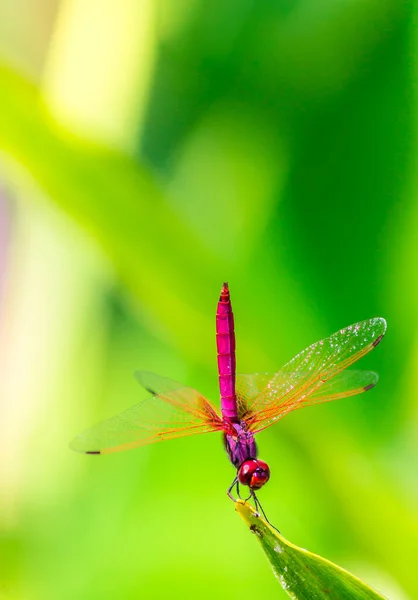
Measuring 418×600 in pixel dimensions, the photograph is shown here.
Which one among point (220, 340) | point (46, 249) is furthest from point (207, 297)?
point (46, 249)

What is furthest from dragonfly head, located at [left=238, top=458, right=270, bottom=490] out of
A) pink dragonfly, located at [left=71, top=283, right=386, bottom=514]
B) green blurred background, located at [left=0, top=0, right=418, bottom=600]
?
green blurred background, located at [left=0, top=0, right=418, bottom=600]

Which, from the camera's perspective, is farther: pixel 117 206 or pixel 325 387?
pixel 117 206

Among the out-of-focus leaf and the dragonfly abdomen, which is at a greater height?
the out-of-focus leaf

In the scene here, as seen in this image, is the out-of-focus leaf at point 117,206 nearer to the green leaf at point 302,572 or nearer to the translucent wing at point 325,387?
the translucent wing at point 325,387

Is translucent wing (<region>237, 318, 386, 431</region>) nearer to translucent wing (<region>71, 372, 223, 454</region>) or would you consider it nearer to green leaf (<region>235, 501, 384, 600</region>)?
translucent wing (<region>71, 372, 223, 454</region>)

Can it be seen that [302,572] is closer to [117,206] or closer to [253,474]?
[253,474]

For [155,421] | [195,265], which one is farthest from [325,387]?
[195,265]

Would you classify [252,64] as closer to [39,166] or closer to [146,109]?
[146,109]
